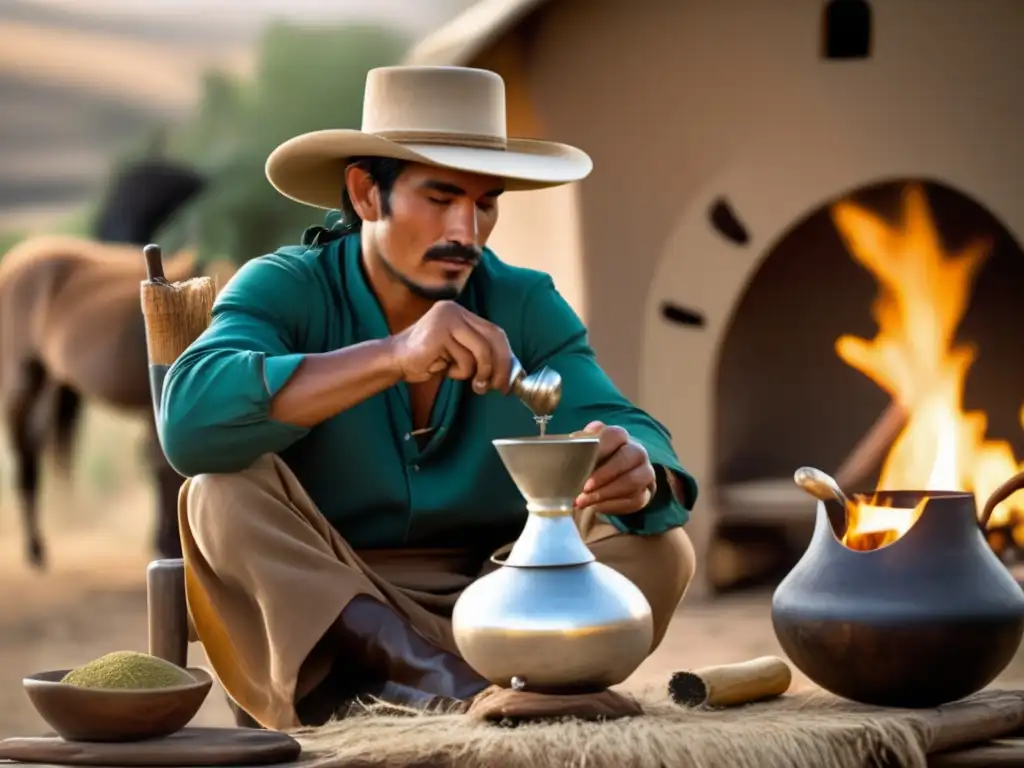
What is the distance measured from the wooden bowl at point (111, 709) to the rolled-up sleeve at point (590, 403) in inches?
38.4

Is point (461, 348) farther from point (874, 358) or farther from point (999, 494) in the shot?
point (874, 358)

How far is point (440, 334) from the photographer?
2977 mm

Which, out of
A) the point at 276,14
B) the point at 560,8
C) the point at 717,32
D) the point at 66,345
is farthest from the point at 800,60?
the point at 276,14

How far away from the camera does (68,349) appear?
906 centimetres

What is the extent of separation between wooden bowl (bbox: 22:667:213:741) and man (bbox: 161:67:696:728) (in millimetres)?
474

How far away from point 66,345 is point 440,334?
641 centimetres

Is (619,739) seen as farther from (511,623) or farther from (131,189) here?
(131,189)

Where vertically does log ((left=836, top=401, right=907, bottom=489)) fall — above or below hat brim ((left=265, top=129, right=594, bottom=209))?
below

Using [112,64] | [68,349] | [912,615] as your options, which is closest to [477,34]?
[68,349]

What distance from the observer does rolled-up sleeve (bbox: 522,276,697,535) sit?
334 cm

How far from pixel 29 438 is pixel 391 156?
6586 mm

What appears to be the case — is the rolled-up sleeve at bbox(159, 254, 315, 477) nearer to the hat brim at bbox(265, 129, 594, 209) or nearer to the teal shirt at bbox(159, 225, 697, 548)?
the teal shirt at bbox(159, 225, 697, 548)

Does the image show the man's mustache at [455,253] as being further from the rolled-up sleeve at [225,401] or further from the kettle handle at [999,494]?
the kettle handle at [999,494]

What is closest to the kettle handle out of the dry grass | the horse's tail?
the horse's tail
